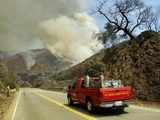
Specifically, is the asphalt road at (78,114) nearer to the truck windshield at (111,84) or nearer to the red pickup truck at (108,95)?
the red pickup truck at (108,95)

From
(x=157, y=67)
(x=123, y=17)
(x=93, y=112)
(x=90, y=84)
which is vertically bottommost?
(x=93, y=112)

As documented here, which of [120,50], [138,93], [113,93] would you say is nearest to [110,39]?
[120,50]

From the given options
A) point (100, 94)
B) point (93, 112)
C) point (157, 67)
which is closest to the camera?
point (100, 94)

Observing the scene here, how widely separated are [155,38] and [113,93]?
80.9 feet

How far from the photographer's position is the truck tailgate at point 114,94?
64.8 ft

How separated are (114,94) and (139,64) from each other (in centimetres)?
2020

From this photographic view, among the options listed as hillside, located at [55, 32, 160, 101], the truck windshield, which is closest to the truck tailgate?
the truck windshield

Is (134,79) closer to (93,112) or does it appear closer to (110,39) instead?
(110,39)

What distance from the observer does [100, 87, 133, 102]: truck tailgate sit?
19750 millimetres

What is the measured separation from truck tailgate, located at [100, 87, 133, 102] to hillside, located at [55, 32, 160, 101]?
9.34m

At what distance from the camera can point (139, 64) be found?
3966 cm

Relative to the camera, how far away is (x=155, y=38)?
43281mm

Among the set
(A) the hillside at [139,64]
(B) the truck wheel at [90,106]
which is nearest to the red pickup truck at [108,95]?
(B) the truck wheel at [90,106]

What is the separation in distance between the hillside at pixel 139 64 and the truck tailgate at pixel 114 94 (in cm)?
934
